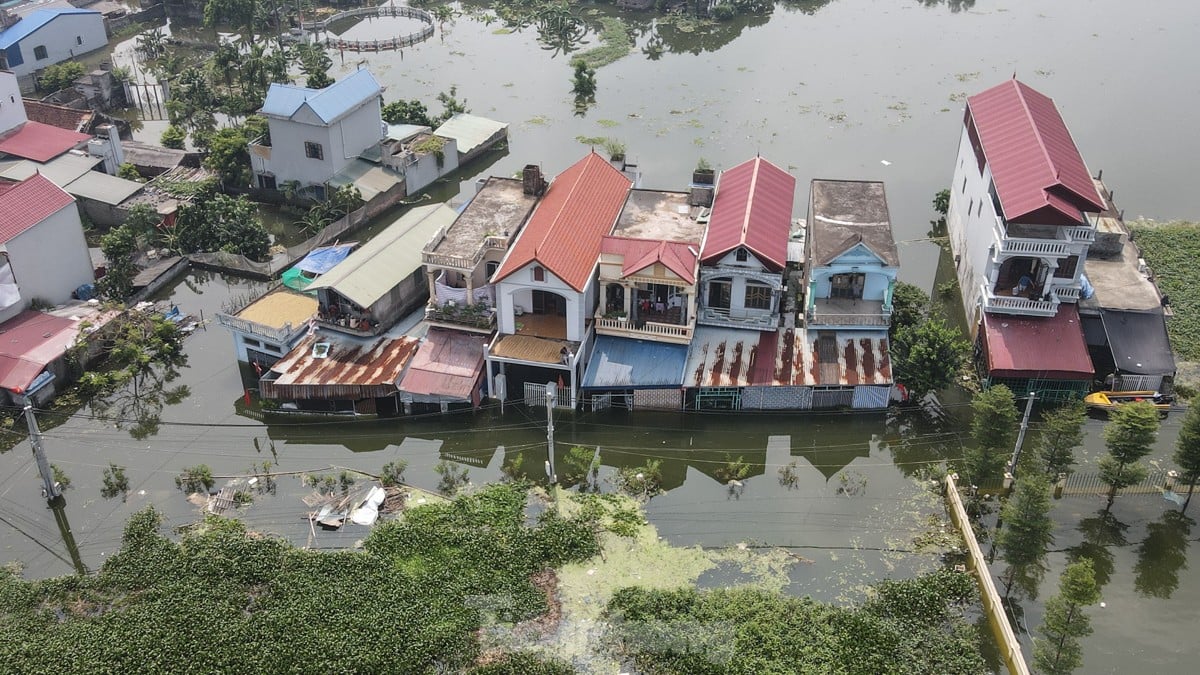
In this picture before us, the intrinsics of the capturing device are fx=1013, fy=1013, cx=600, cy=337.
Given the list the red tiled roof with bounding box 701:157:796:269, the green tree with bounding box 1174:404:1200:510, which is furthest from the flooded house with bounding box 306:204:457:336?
the green tree with bounding box 1174:404:1200:510

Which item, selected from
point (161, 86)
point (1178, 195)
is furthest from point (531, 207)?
point (161, 86)

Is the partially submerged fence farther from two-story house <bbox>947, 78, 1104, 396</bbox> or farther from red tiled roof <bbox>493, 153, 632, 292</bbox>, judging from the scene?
red tiled roof <bbox>493, 153, 632, 292</bbox>

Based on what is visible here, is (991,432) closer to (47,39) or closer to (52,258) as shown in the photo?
(52,258)

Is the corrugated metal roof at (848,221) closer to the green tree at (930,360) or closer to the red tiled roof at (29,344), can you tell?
the green tree at (930,360)

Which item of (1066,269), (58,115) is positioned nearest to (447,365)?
(1066,269)

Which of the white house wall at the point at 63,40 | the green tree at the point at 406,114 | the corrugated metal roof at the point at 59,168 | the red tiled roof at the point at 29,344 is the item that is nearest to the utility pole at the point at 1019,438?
the red tiled roof at the point at 29,344
